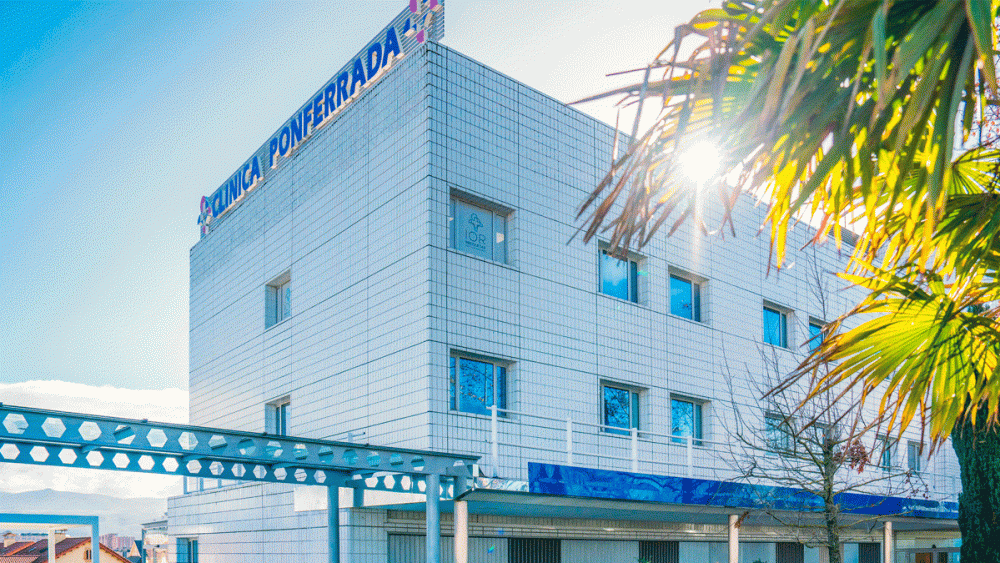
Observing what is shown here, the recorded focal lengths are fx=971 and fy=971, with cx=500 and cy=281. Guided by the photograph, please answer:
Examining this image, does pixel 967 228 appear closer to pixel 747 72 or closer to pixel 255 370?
pixel 747 72

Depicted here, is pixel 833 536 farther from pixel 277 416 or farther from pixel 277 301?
pixel 277 301

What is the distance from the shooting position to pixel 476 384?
1730cm

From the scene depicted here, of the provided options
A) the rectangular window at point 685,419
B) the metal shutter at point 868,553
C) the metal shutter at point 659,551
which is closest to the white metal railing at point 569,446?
the rectangular window at point 685,419

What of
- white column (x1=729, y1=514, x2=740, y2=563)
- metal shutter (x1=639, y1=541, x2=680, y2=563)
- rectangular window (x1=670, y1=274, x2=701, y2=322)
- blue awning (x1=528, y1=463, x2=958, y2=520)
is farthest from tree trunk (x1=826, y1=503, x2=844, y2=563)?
rectangular window (x1=670, y1=274, x2=701, y2=322)

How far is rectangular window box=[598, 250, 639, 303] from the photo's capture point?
66.8 feet

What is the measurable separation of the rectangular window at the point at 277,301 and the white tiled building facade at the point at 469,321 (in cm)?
6

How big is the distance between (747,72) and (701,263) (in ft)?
62.5

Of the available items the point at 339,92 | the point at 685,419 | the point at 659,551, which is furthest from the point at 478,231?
the point at 659,551

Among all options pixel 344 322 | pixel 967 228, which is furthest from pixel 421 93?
pixel 967 228

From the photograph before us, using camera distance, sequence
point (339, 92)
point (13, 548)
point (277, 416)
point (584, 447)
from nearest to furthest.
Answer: point (584, 447)
point (339, 92)
point (277, 416)
point (13, 548)

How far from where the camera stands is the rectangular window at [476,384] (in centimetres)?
1689

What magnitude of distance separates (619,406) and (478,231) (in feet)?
16.2

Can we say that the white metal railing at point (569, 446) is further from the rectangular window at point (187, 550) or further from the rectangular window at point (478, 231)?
the rectangular window at point (187, 550)

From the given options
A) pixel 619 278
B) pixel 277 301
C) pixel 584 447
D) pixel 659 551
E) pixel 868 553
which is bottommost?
pixel 868 553
